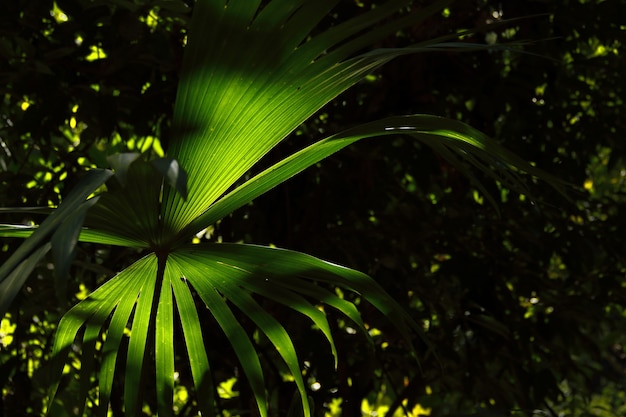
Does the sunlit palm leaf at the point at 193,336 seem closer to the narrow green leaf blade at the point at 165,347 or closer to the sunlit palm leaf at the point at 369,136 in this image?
the narrow green leaf blade at the point at 165,347

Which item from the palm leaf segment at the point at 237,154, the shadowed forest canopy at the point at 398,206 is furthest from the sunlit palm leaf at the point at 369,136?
the shadowed forest canopy at the point at 398,206

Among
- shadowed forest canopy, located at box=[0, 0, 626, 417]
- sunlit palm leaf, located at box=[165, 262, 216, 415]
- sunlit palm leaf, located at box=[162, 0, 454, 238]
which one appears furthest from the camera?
shadowed forest canopy, located at box=[0, 0, 626, 417]

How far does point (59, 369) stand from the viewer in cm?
130

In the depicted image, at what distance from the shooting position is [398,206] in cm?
243

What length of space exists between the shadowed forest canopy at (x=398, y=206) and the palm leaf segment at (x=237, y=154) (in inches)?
35.7

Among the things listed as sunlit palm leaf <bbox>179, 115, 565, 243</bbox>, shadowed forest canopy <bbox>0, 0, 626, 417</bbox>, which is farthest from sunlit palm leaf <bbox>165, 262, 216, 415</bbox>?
shadowed forest canopy <bbox>0, 0, 626, 417</bbox>

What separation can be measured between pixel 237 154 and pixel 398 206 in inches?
54.9

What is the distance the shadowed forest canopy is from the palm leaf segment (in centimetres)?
91

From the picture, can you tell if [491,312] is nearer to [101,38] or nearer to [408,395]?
[408,395]

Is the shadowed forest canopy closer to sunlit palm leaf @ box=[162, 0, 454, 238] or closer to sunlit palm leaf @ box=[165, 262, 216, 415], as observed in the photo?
sunlit palm leaf @ box=[165, 262, 216, 415]

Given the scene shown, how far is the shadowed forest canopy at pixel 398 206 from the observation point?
2.16 m

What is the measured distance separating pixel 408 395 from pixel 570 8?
1.22 metres

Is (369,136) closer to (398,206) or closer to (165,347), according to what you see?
(165,347)

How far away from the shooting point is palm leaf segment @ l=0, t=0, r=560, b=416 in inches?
39.2
